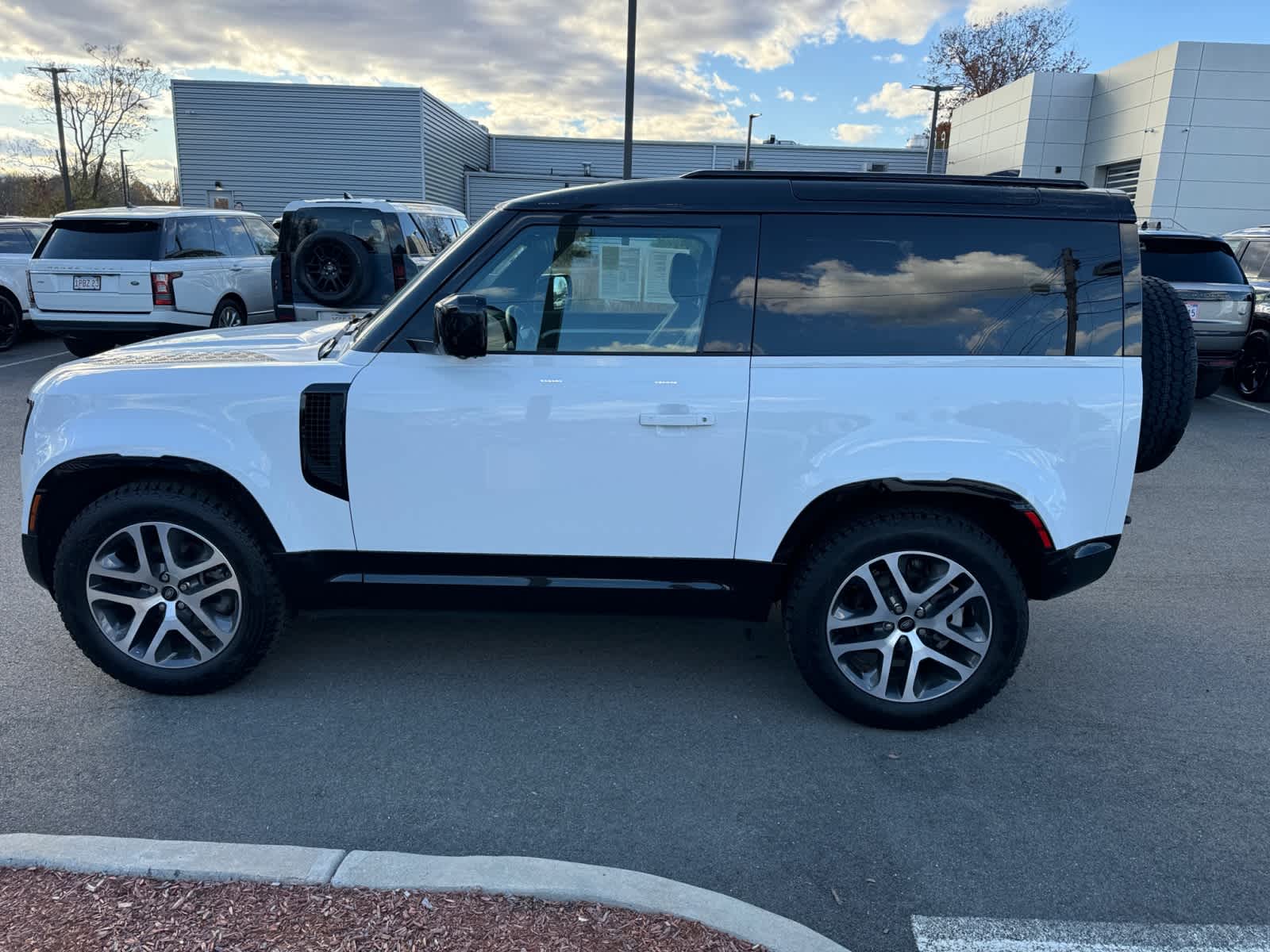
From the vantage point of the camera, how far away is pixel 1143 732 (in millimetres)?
3617

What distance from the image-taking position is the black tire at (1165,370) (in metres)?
3.57

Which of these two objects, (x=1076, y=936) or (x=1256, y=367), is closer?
(x=1076, y=936)

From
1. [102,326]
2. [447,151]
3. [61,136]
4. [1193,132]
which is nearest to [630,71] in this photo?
[102,326]

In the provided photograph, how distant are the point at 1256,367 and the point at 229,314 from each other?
498 inches

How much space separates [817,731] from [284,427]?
Answer: 236 cm

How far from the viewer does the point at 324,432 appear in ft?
11.2

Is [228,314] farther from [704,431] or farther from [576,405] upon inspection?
[704,431]

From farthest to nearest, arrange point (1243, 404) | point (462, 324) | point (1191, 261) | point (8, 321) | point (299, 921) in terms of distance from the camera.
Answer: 1. point (8, 321)
2. point (1243, 404)
3. point (1191, 261)
4. point (462, 324)
5. point (299, 921)

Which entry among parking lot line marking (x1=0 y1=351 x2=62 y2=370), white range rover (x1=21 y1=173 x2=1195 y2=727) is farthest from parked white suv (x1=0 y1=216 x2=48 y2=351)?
white range rover (x1=21 y1=173 x2=1195 y2=727)

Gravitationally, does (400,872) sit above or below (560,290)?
below

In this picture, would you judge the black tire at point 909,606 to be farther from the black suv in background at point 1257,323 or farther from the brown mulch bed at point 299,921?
the black suv in background at point 1257,323

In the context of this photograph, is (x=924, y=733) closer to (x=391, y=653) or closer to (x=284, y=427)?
(x=391, y=653)

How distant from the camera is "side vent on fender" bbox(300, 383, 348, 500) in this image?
3.41 meters

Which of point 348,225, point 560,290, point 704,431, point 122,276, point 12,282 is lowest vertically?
point 12,282
